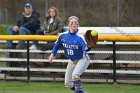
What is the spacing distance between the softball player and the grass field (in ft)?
4.60

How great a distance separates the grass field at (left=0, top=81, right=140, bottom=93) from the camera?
41.9 ft

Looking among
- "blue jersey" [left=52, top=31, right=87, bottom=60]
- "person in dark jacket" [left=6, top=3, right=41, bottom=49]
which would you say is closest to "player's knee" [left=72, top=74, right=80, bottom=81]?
"blue jersey" [left=52, top=31, right=87, bottom=60]

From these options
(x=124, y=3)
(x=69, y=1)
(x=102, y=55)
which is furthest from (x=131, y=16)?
(x=102, y=55)

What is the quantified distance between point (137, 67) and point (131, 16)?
11.4m

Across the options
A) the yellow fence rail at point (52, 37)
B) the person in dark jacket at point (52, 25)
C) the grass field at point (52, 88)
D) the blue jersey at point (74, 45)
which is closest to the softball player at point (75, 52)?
the blue jersey at point (74, 45)

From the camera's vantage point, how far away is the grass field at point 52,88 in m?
12.8

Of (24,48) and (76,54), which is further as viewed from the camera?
(24,48)

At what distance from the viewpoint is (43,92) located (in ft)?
41.2

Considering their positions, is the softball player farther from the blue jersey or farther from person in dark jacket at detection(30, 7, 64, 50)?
person in dark jacket at detection(30, 7, 64, 50)

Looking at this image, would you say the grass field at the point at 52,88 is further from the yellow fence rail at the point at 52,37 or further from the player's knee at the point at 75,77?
the player's knee at the point at 75,77

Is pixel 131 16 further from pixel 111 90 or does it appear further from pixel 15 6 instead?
pixel 111 90

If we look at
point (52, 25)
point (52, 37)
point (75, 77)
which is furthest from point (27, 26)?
point (75, 77)

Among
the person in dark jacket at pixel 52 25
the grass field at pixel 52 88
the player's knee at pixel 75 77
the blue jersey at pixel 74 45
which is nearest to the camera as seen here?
the player's knee at pixel 75 77

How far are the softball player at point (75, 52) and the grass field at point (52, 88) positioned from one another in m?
1.40
